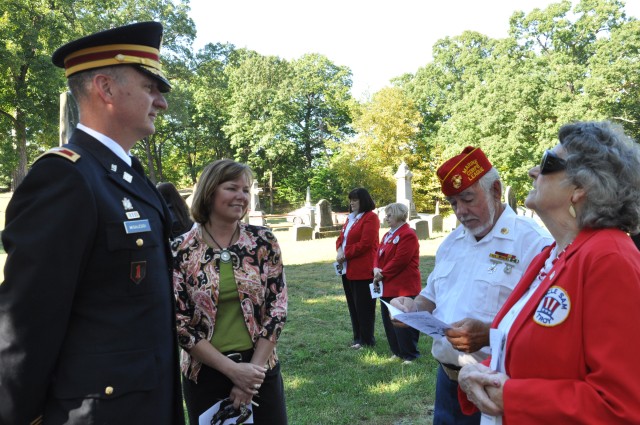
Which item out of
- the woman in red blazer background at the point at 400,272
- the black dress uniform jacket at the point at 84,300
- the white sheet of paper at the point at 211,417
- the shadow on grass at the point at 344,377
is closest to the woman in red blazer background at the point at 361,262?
the shadow on grass at the point at 344,377

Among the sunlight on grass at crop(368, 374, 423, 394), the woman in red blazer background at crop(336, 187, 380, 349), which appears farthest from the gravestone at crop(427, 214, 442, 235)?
the sunlight on grass at crop(368, 374, 423, 394)

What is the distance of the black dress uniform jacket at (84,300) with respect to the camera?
Result: 1646 mm

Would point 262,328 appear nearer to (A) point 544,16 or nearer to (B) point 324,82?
(A) point 544,16

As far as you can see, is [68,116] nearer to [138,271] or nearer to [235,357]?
[235,357]

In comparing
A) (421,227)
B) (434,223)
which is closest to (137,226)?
(421,227)

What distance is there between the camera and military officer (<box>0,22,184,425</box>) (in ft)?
5.41

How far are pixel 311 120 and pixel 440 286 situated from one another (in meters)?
52.0

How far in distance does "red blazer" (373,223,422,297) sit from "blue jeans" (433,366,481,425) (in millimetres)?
3615

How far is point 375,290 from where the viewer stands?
6.89 meters

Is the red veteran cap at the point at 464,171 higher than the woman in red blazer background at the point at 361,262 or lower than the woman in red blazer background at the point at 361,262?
higher

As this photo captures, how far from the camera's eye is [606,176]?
1778 mm

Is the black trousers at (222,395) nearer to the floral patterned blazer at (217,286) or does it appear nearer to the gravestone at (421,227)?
the floral patterned blazer at (217,286)

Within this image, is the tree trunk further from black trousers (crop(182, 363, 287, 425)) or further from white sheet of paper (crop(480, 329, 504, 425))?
white sheet of paper (crop(480, 329, 504, 425))

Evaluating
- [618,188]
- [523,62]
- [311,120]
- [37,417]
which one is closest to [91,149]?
[37,417]
